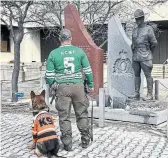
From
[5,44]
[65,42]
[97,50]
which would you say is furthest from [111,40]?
[5,44]

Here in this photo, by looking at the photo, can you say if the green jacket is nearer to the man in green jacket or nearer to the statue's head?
the man in green jacket

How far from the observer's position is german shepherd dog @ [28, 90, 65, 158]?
197 inches

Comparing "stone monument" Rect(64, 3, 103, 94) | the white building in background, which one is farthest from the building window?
"stone monument" Rect(64, 3, 103, 94)

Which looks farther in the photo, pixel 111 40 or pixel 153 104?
pixel 111 40

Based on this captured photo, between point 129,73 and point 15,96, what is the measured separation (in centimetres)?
375

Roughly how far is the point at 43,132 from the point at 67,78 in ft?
3.03

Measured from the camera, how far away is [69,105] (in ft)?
18.1

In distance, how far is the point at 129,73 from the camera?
29.3ft

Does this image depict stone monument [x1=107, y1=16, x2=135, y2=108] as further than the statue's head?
Yes

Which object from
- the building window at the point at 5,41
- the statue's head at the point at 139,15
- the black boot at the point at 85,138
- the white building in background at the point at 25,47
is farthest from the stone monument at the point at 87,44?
the building window at the point at 5,41

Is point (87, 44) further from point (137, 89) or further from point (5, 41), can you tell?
point (5, 41)

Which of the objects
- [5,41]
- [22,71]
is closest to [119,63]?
[22,71]

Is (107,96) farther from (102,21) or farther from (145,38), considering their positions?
(102,21)

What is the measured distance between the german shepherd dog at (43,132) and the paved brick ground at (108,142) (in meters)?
0.36
